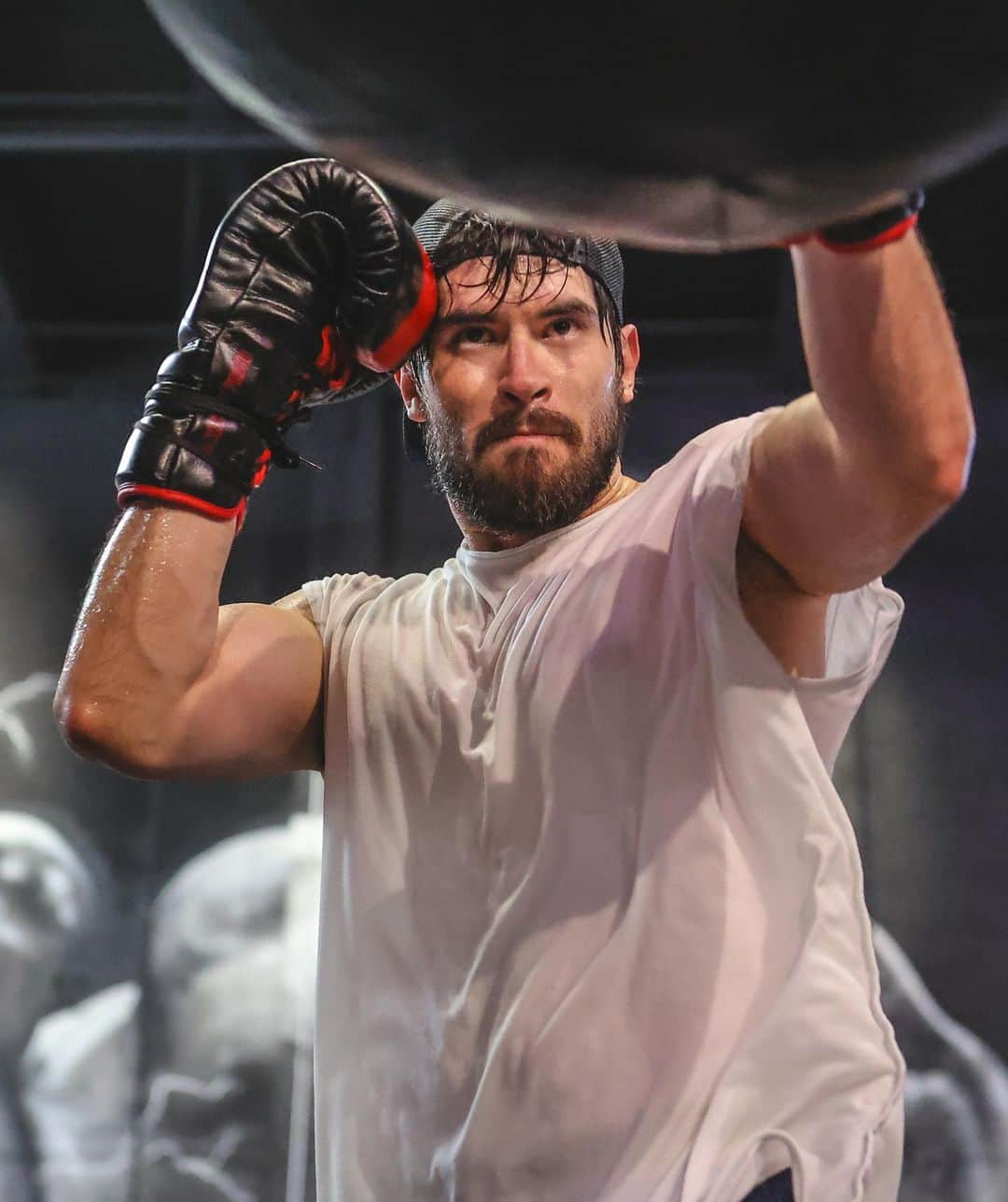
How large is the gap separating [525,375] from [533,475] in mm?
94

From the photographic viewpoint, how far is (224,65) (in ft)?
1.81

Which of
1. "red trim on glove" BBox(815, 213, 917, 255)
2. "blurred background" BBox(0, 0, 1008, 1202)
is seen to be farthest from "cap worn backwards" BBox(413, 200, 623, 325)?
"blurred background" BBox(0, 0, 1008, 1202)

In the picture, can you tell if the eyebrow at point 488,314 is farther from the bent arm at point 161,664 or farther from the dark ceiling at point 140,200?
the dark ceiling at point 140,200

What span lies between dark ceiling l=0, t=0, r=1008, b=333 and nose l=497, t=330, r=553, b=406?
246 cm

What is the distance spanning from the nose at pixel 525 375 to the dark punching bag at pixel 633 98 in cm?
67

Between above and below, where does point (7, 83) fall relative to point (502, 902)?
above

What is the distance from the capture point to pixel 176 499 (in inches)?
45.6

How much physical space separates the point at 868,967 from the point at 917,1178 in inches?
102

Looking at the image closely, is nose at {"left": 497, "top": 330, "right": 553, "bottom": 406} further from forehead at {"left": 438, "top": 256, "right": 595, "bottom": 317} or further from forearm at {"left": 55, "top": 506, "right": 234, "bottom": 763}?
forearm at {"left": 55, "top": 506, "right": 234, "bottom": 763}

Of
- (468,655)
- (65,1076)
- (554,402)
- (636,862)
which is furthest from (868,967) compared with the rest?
(65,1076)

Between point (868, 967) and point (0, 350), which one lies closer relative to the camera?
point (868, 967)

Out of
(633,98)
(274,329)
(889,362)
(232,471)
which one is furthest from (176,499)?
(633,98)

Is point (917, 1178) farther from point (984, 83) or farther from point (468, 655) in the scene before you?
point (984, 83)

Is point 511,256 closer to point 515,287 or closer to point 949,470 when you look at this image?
point 515,287
